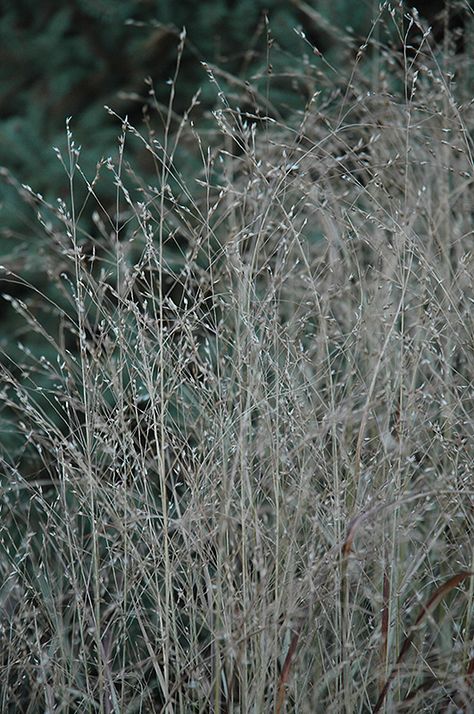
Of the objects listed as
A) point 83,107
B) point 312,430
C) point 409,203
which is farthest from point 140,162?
point 312,430

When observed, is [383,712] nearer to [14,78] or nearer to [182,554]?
[182,554]

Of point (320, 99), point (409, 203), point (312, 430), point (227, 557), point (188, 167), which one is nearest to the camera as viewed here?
point (227, 557)

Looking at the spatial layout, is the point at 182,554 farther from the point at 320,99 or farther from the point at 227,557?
the point at 320,99

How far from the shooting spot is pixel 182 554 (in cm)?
163

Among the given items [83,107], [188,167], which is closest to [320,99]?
[188,167]

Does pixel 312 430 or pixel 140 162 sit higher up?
pixel 312 430

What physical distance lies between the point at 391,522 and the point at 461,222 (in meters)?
1.07

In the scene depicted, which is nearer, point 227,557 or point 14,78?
point 227,557

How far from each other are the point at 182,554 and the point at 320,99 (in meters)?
2.22

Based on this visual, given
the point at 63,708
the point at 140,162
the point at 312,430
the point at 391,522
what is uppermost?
the point at 312,430

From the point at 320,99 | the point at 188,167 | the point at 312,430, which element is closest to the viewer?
the point at 312,430

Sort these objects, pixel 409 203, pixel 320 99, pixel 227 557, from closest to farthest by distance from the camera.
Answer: pixel 227 557, pixel 409 203, pixel 320 99

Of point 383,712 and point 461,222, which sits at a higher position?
point 461,222

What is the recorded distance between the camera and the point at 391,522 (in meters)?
1.66
